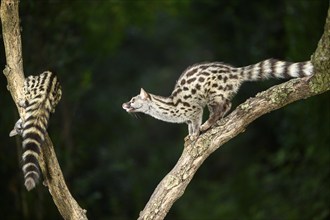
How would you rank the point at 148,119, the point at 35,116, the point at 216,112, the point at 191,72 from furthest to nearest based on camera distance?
the point at 148,119, the point at 191,72, the point at 216,112, the point at 35,116

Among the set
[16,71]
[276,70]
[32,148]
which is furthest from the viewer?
[276,70]

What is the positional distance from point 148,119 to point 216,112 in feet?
35.6

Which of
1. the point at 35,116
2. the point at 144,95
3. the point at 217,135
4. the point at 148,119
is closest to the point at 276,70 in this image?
the point at 217,135

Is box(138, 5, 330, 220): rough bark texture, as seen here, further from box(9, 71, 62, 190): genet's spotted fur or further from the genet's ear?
box(9, 71, 62, 190): genet's spotted fur

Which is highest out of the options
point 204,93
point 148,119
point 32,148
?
point 148,119

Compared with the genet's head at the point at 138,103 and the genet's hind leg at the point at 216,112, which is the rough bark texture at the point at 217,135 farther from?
the genet's head at the point at 138,103

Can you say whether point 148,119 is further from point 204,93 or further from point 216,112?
point 216,112

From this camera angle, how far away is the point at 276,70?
8.76 metres

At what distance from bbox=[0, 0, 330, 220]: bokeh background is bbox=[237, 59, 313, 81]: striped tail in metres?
4.22

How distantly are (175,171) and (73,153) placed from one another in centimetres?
687

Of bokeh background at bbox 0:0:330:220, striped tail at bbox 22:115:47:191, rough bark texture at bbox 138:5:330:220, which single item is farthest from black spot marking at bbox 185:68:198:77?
bokeh background at bbox 0:0:330:220

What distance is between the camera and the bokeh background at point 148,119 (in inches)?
551

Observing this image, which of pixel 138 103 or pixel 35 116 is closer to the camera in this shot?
pixel 35 116

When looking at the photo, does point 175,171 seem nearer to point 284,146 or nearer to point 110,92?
point 284,146
